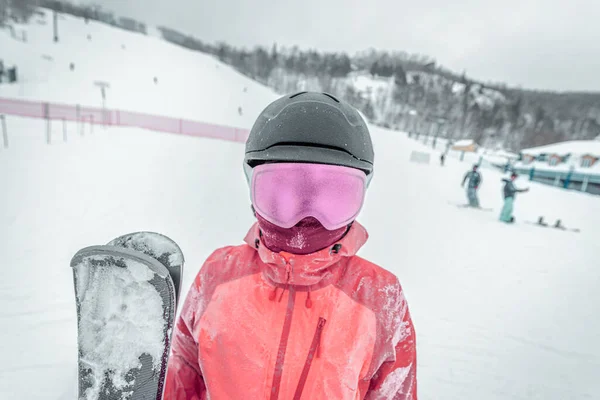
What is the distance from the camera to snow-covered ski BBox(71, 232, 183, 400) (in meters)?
0.97

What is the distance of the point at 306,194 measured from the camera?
0.96 meters

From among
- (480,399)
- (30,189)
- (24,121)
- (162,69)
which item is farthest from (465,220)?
(162,69)

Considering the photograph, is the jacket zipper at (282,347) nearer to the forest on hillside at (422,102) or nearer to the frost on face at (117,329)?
the frost on face at (117,329)

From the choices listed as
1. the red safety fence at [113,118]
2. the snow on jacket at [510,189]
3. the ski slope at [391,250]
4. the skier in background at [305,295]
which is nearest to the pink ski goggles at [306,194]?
the skier in background at [305,295]

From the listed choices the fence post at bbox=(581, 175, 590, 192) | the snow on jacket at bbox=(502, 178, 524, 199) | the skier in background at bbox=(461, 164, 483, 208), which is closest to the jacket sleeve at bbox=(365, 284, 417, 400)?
the snow on jacket at bbox=(502, 178, 524, 199)

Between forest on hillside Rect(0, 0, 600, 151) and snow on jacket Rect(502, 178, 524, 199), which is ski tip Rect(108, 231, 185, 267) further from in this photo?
forest on hillside Rect(0, 0, 600, 151)

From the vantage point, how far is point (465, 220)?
32.3 feet

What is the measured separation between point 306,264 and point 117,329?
2.17 ft

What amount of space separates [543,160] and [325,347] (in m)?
46.9

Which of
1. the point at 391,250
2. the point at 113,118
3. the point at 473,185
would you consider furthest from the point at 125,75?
the point at 391,250

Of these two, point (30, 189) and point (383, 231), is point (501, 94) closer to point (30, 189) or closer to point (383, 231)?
point (383, 231)

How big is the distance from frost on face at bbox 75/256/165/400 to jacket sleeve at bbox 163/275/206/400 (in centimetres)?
11

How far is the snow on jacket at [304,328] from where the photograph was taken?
0.91m

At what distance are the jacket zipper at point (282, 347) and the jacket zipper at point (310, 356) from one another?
0.06 meters
